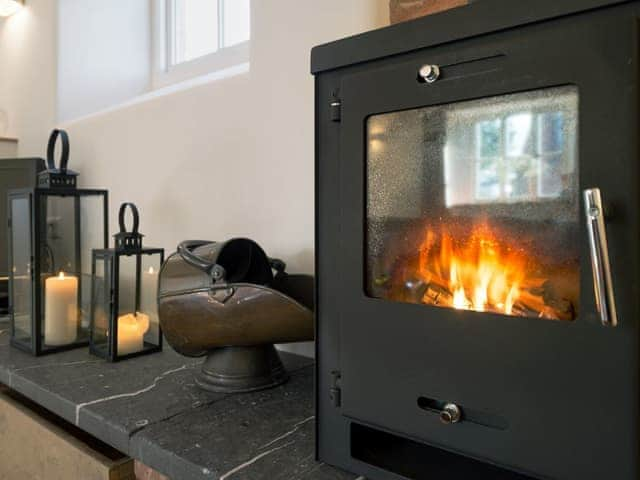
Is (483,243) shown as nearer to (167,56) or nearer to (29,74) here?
(167,56)

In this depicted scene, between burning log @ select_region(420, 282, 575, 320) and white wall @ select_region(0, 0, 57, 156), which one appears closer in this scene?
burning log @ select_region(420, 282, 575, 320)

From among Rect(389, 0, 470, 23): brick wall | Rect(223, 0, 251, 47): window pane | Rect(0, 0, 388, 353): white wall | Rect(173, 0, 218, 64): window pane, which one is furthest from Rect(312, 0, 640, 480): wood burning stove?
Rect(173, 0, 218, 64): window pane

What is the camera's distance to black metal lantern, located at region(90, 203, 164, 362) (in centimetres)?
119

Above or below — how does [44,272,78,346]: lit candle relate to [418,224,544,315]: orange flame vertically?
below

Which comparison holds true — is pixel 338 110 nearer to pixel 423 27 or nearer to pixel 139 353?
pixel 423 27

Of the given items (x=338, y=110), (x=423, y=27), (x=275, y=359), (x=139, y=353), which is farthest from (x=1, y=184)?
(x=423, y=27)

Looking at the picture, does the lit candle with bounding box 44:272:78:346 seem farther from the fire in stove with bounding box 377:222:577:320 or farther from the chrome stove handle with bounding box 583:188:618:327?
the chrome stove handle with bounding box 583:188:618:327

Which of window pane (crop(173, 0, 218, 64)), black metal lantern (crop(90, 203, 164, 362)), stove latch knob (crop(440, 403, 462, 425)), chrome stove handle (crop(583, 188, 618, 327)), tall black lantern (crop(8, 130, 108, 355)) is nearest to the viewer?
chrome stove handle (crop(583, 188, 618, 327))

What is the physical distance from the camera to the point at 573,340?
50cm

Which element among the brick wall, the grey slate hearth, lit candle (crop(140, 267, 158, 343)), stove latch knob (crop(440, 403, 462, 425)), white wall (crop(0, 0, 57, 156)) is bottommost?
the grey slate hearth

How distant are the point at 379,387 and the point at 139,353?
0.79 m

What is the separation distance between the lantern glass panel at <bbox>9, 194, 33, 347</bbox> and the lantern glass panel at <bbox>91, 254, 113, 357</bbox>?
7.2 inches

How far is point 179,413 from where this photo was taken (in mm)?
884

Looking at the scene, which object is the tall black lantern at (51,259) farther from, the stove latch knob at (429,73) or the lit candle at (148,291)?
the stove latch knob at (429,73)
